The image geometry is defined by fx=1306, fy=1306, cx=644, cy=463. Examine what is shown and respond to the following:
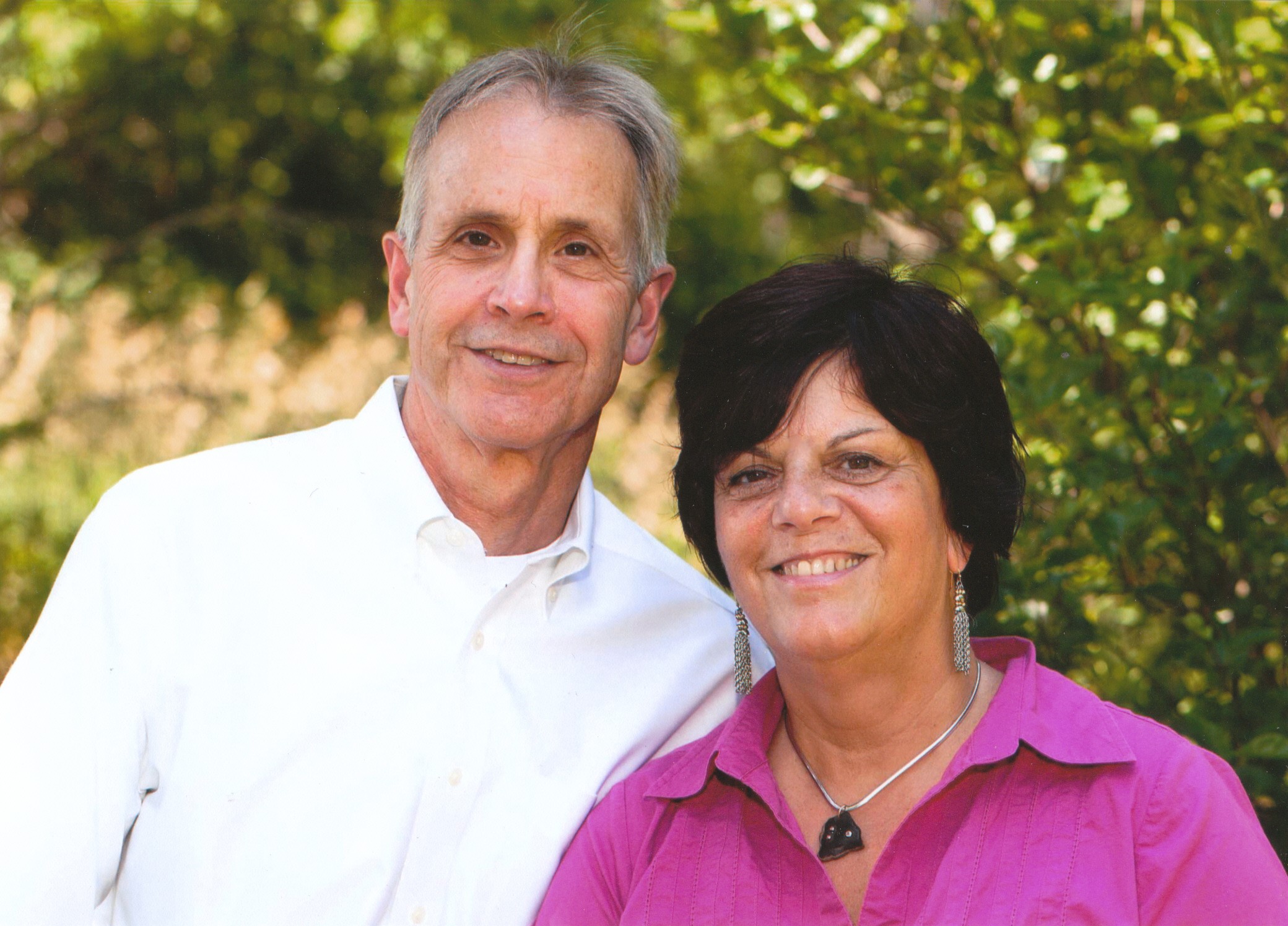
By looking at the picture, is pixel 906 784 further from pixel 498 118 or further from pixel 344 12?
pixel 344 12

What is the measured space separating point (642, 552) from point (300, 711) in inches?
33.1

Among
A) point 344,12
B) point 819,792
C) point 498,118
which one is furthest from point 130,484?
point 344,12

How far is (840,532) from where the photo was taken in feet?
7.37

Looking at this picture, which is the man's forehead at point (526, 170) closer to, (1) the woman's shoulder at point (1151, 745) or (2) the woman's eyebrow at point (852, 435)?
(2) the woman's eyebrow at point (852, 435)

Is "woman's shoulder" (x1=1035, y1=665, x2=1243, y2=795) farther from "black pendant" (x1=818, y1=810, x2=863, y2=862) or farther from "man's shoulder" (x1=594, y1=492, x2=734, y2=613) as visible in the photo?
"man's shoulder" (x1=594, y1=492, x2=734, y2=613)

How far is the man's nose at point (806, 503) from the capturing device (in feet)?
7.32

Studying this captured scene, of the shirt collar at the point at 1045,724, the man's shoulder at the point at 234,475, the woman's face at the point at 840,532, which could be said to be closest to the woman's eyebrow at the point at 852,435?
the woman's face at the point at 840,532

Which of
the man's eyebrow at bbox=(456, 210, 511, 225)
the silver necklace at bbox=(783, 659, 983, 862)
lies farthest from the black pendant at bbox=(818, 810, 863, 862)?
the man's eyebrow at bbox=(456, 210, 511, 225)

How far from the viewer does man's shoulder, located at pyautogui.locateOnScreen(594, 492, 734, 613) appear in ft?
9.34

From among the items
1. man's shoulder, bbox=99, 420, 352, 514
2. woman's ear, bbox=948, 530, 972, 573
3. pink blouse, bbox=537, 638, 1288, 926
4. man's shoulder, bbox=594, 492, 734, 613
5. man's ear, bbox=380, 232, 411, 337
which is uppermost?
man's ear, bbox=380, 232, 411, 337

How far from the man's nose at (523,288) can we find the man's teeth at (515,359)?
0.08 m

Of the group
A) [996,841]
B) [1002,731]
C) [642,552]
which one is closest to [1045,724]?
[1002,731]

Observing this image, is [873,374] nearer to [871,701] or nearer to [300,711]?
[871,701]

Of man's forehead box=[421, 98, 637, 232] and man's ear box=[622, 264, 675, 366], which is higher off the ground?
man's forehead box=[421, 98, 637, 232]
